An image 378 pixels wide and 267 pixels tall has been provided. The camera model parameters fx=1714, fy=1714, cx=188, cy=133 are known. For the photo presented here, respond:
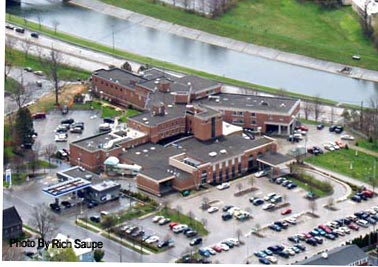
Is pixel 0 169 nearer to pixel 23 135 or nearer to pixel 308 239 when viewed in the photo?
pixel 23 135

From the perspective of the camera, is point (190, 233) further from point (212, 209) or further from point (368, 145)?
point (368, 145)

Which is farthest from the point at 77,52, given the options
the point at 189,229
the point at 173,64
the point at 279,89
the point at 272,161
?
the point at 189,229

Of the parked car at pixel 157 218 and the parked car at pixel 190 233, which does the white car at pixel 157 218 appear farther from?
the parked car at pixel 190 233

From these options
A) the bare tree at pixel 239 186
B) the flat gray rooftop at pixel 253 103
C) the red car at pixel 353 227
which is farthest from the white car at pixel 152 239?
the flat gray rooftop at pixel 253 103

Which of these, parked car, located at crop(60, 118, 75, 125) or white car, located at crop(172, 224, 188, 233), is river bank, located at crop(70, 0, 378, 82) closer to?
parked car, located at crop(60, 118, 75, 125)

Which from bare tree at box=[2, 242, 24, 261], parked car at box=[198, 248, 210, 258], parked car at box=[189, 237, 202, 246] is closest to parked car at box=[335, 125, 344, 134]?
parked car at box=[189, 237, 202, 246]

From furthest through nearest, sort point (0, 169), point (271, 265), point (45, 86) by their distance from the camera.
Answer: point (45, 86)
point (0, 169)
point (271, 265)
